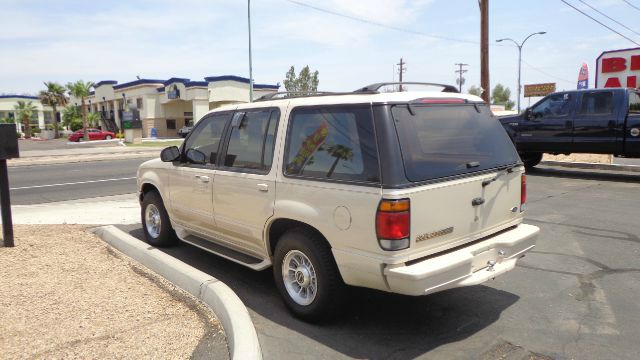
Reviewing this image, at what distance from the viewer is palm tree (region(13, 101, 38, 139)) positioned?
234 ft

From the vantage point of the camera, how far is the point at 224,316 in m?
3.88

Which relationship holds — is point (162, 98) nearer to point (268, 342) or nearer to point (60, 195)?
point (60, 195)

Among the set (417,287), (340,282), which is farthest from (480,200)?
(340,282)

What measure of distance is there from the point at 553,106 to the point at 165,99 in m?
49.1

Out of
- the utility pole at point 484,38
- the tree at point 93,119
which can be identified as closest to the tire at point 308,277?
the utility pole at point 484,38

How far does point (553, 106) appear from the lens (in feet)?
40.9

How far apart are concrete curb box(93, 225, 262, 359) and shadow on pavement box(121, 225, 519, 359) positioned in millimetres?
272

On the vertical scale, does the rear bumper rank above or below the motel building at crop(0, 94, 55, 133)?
below

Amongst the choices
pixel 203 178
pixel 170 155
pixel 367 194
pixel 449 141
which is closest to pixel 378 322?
pixel 367 194

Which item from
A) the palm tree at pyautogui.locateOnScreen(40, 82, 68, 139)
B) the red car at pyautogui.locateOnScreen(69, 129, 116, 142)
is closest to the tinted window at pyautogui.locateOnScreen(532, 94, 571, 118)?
the red car at pyautogui.locateOnScreen(69, 129, 116, 142)

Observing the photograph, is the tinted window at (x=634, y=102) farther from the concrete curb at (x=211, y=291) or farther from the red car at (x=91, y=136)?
the red car at (x=91, y=136)

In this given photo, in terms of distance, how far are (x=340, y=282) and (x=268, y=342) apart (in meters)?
0.71

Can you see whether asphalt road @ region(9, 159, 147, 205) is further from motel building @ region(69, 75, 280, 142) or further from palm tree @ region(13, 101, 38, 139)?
palm tree @ region(13, 101, 38, 139)

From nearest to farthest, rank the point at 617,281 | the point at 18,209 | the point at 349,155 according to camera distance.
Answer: the point at 349,155 < the point at 617,281 < the point at 18,209
